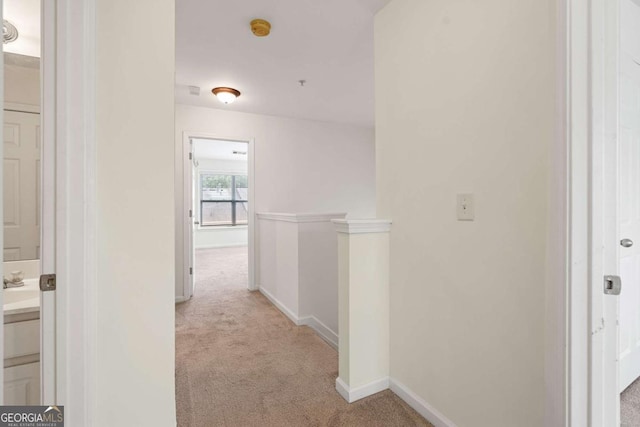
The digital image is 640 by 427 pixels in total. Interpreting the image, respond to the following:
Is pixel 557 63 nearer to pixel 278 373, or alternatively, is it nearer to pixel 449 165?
pixel 449 165

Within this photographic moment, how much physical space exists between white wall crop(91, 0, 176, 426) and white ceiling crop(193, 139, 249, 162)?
4.72 metres

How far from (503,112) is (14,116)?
2.21 m

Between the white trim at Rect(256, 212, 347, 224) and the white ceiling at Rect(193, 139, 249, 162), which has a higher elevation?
the white ceiling at Rect(193, 139, 249, 162)

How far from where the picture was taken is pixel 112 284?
1.08 m

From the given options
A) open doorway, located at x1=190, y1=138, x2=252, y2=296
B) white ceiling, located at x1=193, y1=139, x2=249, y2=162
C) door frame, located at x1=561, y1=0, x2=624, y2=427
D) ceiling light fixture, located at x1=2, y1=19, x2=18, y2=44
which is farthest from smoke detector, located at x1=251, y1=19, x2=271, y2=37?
open doorway, located at x1=190, y1=138, x2=252, y2=296

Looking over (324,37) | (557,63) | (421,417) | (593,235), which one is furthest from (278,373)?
(324,37)

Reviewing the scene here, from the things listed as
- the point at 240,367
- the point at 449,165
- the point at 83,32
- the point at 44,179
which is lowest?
the point at 240,367

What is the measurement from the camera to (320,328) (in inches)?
114

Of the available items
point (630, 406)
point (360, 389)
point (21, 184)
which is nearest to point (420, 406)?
point (360, 389)

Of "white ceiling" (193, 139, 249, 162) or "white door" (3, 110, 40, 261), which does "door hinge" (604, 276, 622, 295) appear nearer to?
"white door" (3, 110, 40, 261)

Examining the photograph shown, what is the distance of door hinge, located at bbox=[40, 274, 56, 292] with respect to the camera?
0.96 meters

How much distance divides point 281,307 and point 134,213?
2.42m

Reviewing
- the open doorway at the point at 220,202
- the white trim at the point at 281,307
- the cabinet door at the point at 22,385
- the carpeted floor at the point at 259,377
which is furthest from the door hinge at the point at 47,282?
the open doorway at the point at 220,202

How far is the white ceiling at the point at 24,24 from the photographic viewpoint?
4.67 ft
